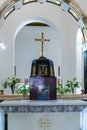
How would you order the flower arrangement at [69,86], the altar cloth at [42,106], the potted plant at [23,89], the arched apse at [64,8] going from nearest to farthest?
the altar cloth at [42,106] → the potted plant at [23,89] → the flower arrangement at [69,86] → the arched apse at [64,8]

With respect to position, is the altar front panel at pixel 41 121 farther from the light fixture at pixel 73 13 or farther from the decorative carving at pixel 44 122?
the light fixture at pixel 73 13

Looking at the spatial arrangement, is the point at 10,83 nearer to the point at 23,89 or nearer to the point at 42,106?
the point at 23,89

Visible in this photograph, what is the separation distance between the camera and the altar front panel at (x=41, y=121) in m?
4.52

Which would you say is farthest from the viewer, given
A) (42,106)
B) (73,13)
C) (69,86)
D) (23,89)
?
(73,13)

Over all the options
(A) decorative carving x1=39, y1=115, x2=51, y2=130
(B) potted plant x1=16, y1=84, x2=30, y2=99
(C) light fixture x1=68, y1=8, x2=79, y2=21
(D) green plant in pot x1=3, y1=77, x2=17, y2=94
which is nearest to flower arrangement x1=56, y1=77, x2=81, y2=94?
(B) potted plant x1=16, y1=84, x2=30, y2=99

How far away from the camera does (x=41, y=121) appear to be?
4516 millimetres

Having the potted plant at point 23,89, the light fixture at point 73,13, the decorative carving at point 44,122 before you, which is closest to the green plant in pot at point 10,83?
the potted plant at point 23,89

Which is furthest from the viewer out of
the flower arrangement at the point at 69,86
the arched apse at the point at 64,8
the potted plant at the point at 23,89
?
the arched apse at the point at 64,8

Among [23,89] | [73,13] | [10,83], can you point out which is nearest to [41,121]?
[23,89]

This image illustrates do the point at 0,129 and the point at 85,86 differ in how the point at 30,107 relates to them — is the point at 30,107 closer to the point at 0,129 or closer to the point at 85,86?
the point at 0,129

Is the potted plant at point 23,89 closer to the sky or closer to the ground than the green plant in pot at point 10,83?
closer to the ground

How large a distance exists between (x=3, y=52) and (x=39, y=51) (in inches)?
27.2

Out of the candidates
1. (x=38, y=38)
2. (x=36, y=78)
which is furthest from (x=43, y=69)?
(x=38, y=38)

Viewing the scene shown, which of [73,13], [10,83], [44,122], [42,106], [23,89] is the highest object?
[73,13]
